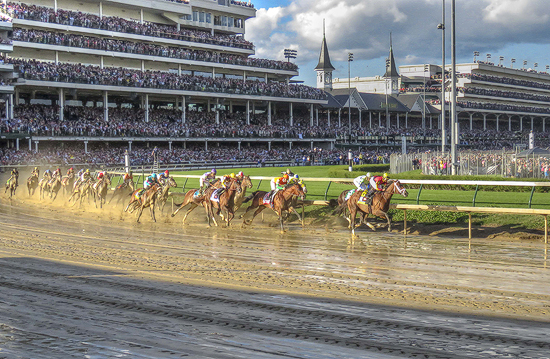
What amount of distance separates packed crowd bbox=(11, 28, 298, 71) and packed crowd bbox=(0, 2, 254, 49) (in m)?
0.98

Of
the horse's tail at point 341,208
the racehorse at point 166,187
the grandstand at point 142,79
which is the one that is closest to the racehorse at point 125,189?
the racehorse at point 166,187

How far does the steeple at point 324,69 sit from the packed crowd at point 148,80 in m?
24.3

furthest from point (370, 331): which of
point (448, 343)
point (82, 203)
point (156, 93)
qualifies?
point (156, 93)

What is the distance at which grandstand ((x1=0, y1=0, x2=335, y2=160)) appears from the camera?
44656mm

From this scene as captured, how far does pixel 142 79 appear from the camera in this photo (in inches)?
1966

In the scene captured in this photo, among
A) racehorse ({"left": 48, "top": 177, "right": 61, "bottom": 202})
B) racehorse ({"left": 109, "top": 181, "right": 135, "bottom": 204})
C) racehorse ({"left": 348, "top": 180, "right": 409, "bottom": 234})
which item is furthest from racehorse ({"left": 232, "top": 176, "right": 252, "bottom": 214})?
racehorse ({"left": 48, "top": 177, "right": 61, "bottom": 202})

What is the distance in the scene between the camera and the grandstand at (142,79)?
147 feet

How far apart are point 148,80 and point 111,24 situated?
5.78 meters

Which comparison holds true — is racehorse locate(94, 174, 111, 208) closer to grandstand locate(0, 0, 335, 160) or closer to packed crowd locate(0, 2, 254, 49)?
grandstand locate(0, 0, 335, 160)

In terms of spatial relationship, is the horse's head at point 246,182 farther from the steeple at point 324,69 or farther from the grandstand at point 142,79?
the steeple at point 324,69

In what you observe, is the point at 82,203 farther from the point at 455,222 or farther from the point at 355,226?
the point at 455,222

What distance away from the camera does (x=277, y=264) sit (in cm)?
969

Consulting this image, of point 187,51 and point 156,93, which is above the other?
point 187,51

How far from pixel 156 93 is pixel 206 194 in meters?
37.0
